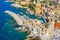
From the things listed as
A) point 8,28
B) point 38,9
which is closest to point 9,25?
point 8,28

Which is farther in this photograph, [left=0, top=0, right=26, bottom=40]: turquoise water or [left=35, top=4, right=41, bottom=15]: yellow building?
[left=35, top=4, right=41, bottom=15]: yellow building

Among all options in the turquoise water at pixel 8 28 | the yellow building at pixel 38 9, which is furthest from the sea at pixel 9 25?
the yellow building at pixel 38 9

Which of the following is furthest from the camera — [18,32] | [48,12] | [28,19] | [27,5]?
[27,5]

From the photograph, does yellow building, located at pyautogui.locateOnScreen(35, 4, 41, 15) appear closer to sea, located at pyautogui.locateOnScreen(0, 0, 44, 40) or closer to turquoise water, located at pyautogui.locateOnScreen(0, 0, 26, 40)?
sea, located at pyautogui.locateOnScreen(0, 0, 44, 40)

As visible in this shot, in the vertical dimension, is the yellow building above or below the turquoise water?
above

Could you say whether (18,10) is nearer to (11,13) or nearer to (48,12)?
(11,13)

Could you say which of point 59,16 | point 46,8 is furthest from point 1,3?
point 59,16

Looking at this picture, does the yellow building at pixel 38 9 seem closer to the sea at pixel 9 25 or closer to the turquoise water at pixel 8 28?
the sea at pixel 9 25

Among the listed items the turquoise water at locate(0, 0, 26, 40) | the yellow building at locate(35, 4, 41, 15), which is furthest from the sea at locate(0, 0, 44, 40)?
the yellow building at locate(35, 4, 41, 15)

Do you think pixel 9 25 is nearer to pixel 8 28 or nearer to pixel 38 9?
pixel 8 28
